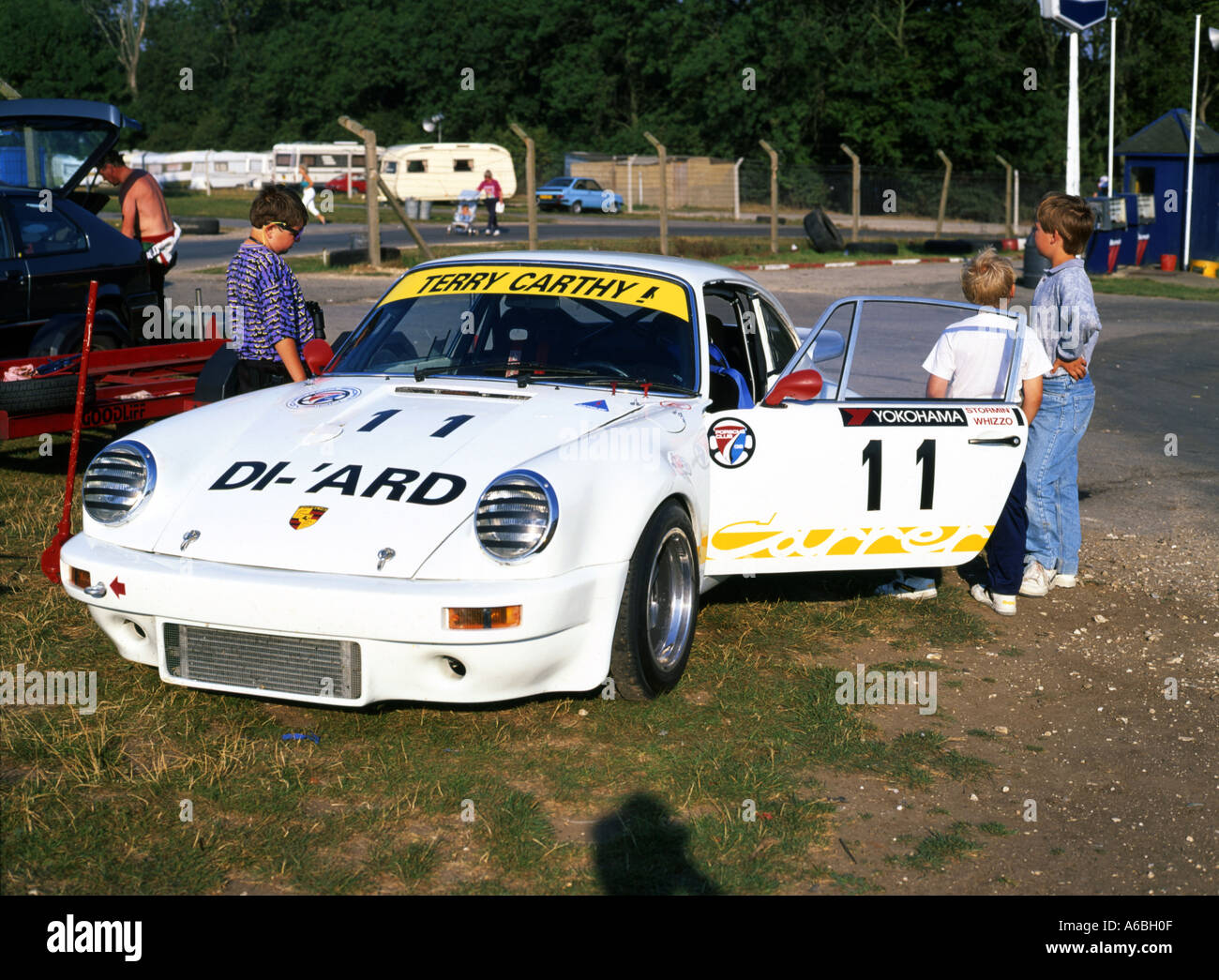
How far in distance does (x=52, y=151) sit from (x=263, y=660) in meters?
7.10

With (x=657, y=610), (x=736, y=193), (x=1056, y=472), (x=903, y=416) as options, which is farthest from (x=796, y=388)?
(x=736, y=193)

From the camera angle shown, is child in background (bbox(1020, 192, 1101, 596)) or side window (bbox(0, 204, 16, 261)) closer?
child in background (bbox(1020, 192, 1101, 596))

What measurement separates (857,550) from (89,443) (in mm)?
5518

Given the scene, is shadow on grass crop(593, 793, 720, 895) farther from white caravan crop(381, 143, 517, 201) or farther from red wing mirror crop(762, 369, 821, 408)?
white caravan crop(381, 143, 517, 201)

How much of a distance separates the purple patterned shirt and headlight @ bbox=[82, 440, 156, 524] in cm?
176

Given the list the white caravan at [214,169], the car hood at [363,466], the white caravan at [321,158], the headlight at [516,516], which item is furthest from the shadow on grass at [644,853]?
the white caravan at [214,169]

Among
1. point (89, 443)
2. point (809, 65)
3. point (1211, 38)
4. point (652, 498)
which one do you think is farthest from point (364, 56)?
point (652, 498)

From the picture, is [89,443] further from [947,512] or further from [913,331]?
[913,331]

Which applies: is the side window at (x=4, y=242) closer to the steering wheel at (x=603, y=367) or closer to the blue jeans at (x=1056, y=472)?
the steering wheel at (x=603, y=367)

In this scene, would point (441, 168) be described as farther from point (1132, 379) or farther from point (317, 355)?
point (317, 355)

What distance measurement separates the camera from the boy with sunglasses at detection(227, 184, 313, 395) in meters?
6.04

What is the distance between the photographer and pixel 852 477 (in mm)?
5074

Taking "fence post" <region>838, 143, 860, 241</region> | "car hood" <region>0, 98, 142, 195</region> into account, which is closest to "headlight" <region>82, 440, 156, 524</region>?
"car hood" <region>0, 98, 142, 195</region>
